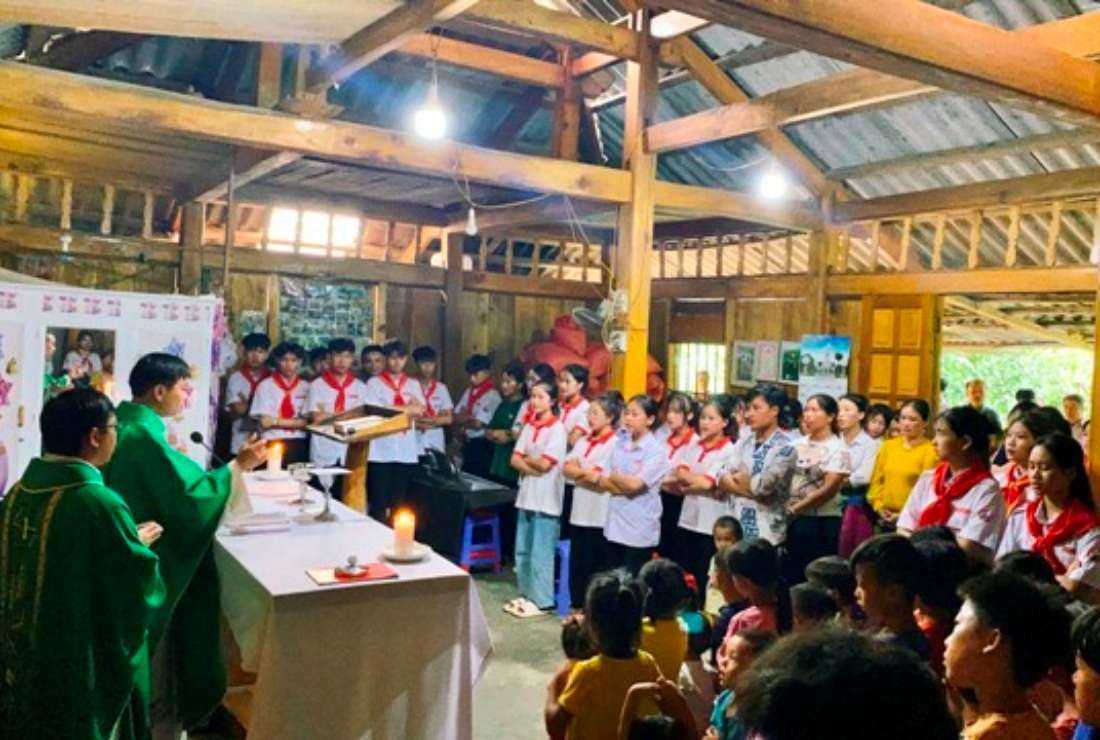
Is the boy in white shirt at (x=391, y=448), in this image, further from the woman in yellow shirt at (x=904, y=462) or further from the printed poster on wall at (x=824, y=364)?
the woman in yellow shirt at (x=904, y=462)

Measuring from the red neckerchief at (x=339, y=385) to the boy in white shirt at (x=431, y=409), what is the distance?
0.78m

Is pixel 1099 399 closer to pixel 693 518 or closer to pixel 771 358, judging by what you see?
pixel 693 518

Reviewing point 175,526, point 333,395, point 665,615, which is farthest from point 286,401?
point 665,615

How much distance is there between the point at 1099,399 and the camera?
457 cm

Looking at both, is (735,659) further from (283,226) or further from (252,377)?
(283,226)

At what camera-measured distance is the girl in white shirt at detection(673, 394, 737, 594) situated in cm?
624

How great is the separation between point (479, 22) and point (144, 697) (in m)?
5.18

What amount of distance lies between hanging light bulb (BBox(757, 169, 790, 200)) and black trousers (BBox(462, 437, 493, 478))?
12.8 feet

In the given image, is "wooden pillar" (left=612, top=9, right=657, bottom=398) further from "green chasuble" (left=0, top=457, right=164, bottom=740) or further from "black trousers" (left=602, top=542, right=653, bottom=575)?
"green chasuble" (left=0, top=457, right=164, bottom=740)

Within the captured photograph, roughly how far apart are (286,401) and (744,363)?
539 cm

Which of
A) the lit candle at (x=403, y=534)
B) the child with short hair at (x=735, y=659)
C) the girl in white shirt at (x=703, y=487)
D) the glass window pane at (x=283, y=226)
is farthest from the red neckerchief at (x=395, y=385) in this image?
the child with short hair at (x=735, y=659)

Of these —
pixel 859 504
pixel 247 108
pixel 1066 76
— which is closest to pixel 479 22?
pixel 247 108

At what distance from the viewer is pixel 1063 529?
403 cm

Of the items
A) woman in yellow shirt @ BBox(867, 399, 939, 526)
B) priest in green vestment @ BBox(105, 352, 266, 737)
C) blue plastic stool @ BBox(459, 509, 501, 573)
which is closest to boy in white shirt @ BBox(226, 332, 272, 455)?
blue plastic stool @ BBox(459, 509, 501, 573)
